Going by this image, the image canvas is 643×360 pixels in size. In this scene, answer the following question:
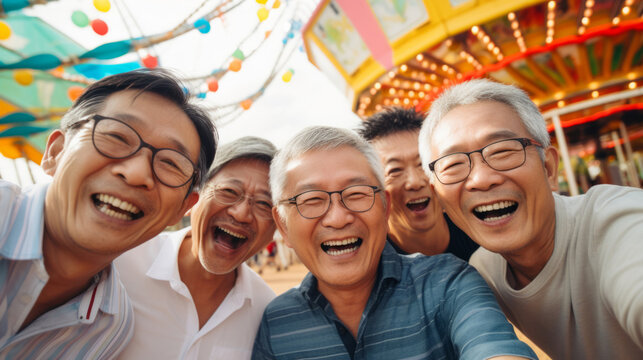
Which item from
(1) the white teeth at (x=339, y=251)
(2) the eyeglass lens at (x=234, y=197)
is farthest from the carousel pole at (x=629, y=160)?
(2) the eyeglass lens at (x=234, y=197)

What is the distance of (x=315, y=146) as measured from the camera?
1.89 m

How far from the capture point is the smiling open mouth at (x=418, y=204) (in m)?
2.93

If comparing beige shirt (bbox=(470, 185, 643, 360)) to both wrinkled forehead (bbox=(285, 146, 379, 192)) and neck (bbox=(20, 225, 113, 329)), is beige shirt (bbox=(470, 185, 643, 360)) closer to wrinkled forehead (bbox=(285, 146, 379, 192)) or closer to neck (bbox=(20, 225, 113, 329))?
wrinkled forehead (bbox=(285, 146, 379, 192))

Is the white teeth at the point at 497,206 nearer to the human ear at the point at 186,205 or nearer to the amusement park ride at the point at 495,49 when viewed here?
the human ear at the point at 186,205

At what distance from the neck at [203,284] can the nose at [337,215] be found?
42.2 inches

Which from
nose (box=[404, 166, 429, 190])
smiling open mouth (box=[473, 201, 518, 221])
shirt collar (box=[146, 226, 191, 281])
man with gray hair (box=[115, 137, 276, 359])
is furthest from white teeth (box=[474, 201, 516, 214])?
shirt collar (box=[146, 226, 191, 281])

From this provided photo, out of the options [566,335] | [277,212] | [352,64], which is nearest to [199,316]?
[277,212]

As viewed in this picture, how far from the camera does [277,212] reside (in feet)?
6.57

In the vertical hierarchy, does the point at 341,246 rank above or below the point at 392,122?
below

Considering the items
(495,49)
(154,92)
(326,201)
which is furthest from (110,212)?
(495,49)

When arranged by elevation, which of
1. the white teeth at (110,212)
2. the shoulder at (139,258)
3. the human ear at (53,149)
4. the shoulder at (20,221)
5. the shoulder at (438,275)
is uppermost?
the human ear at (53,149)

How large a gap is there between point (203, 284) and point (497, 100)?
2.22 metres

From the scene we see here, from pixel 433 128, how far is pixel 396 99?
8.83 metres

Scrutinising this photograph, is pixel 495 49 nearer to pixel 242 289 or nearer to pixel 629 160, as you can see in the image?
pixel 629 160
